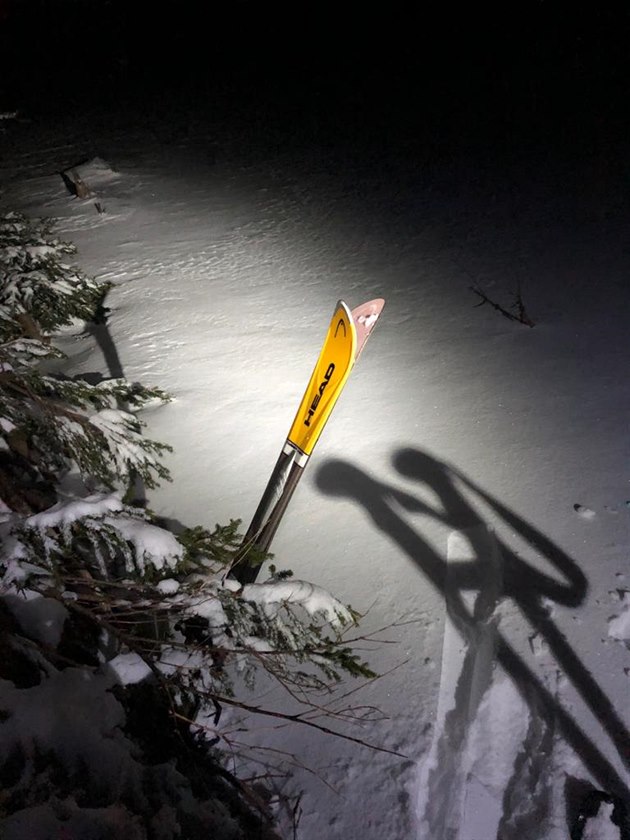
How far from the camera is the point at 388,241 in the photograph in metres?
7.89

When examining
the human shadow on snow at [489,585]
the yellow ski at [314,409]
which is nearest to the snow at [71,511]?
the yellow ski at [314,409]

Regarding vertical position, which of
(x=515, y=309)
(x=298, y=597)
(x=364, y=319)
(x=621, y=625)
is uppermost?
(x=364, y=319)

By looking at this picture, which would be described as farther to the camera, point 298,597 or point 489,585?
point 489,585

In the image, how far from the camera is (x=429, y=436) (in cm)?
456

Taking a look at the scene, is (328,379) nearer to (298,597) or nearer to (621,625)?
(298,597)

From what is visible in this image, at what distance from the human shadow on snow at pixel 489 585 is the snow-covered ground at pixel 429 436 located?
0.01 metres

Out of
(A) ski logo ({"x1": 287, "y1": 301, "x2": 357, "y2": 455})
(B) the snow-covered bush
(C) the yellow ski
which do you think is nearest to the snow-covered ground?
(B) the snow-covered bush

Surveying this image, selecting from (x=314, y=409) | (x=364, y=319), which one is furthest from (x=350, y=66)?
Answer: (x=314, y=409)

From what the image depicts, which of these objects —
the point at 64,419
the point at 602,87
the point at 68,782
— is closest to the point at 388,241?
the point at 64,419

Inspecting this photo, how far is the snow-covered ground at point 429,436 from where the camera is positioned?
9.00 feet

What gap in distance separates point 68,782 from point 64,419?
194 cm

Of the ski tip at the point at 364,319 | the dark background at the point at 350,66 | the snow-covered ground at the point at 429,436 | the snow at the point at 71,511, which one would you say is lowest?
the snow-covered ground at the point at 429,436

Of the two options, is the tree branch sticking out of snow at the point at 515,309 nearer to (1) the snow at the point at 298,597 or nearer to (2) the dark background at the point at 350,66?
(1) the snow at the point at 298,597

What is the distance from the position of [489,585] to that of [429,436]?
1.42m
